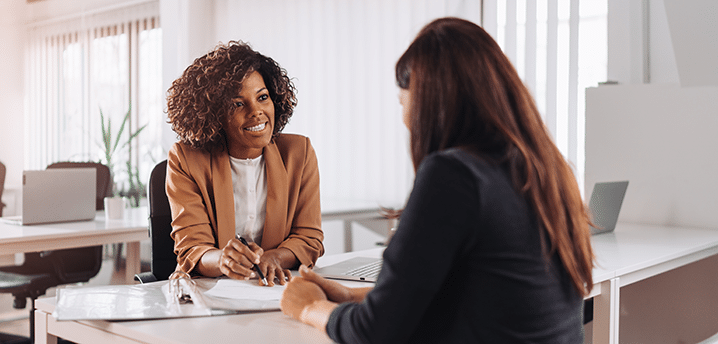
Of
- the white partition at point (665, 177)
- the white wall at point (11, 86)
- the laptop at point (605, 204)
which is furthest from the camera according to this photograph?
the white wall at point (11, 86)

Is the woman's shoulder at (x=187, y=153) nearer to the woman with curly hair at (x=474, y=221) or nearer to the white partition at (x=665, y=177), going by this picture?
the woman with curly hair at (x=474, y=221)

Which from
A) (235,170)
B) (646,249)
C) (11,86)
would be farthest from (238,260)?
(11,86)

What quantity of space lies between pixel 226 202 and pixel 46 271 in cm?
211

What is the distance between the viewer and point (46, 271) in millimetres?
3205

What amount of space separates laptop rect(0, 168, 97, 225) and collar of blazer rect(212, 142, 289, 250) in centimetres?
153

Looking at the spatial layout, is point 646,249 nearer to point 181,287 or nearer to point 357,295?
point 357,295

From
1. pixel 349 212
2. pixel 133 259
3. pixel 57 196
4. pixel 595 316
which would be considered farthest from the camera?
pixel 349 212

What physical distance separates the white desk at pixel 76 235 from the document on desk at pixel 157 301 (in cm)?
134

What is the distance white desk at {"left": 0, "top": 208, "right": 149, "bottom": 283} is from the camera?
2449 millimetres

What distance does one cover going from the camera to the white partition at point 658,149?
247 cm

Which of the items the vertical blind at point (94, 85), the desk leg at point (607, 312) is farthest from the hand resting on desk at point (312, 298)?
the vertical blind at point (94, 85)

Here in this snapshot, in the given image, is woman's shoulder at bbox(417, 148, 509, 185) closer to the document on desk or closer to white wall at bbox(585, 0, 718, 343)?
the document on desk

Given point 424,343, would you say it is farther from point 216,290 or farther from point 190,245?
point 190,245

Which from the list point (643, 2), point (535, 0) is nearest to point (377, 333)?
point (643, 2)
